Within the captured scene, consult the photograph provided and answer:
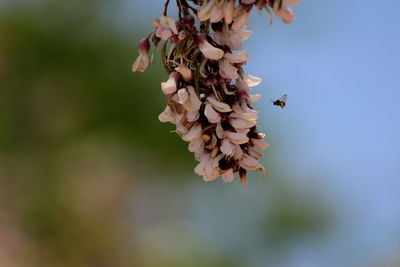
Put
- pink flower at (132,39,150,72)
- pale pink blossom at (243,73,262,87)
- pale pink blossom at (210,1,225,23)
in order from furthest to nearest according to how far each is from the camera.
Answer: pink flower at (132,39,150,72), pale pink blossom at (243,73,262,87), pale pink blossom at (210,1,225,23)

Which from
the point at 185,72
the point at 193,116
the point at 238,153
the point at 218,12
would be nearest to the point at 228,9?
the point at 218,12

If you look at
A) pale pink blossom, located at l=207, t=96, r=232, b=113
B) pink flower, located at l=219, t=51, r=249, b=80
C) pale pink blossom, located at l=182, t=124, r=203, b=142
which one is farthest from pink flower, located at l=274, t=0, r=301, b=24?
pale pink blossom, located at l=182, t=124, r=203, b=142

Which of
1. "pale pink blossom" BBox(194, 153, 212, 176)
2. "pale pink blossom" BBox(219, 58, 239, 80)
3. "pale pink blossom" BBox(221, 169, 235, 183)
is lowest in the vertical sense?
"pale pink blossom" BBox(194, 153, 212, 176)

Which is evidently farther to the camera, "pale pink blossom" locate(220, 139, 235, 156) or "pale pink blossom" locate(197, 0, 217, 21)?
"pale pink blossom" locate(220, 139, 235, 156)

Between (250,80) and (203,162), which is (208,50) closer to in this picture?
(250,80)

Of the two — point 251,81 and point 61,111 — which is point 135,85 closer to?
point 61,111

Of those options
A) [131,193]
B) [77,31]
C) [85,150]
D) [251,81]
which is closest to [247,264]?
[131,193]

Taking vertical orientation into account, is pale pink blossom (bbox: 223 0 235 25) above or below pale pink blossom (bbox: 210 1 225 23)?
above

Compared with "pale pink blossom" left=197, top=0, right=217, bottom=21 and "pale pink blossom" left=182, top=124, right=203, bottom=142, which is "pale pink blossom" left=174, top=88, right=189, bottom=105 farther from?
"pale pink blossom" left=197, top=0, right=217, bottom=21
